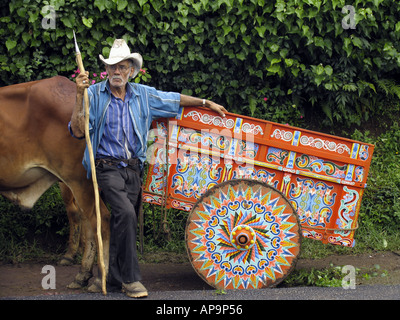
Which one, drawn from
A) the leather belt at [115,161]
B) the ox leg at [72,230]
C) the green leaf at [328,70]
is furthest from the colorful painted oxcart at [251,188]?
the green leaf at [328,70]

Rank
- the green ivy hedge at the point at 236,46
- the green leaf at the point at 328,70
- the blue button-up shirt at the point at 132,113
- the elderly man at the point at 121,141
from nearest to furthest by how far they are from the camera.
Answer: the elderly man at the point at 121,141 < the blue button-up shirt at the point at 132,113 < the green ivy hedge at the point at 236,46 < the green leaf at the point at 328,70

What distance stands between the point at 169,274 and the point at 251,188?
57.7 inches

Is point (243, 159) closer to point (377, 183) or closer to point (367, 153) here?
point (367, 153)

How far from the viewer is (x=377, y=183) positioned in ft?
23.3

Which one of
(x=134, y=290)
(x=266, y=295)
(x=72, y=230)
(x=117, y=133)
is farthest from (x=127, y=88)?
(x=266, y=295)

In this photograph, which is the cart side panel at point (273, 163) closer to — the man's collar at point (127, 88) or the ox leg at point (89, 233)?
the man's collar at point (127, 88)

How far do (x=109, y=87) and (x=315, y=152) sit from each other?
1.76 meters

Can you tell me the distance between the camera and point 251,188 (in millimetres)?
4984

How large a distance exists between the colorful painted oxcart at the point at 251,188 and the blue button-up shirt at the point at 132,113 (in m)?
0.16

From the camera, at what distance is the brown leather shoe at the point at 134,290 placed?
4738 mm

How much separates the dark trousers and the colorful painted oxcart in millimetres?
396

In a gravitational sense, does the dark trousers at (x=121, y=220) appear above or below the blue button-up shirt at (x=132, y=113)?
below

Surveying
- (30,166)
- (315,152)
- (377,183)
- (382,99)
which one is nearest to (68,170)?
(30,166)

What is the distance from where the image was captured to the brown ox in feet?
17.3
